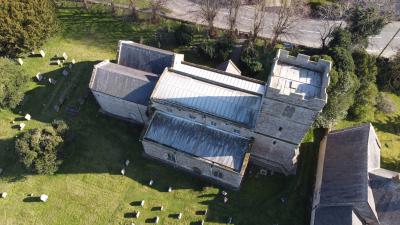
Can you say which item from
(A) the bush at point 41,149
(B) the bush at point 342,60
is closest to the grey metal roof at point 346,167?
(B) the bush at point 342,60

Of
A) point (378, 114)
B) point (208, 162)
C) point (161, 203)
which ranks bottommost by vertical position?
point (161, 203)

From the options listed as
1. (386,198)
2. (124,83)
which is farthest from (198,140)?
(386,198)

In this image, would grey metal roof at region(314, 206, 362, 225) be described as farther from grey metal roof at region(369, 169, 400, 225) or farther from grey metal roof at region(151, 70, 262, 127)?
grey metal roof at region(151, 70, 262, 127)

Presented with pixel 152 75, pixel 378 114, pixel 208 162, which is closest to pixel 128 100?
pixel 152 75

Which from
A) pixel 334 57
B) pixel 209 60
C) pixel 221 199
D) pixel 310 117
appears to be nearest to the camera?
pixel 310 117

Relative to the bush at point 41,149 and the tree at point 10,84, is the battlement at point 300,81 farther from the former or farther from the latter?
the tree at point 10,84

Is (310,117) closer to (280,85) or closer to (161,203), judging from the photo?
(280,85)
